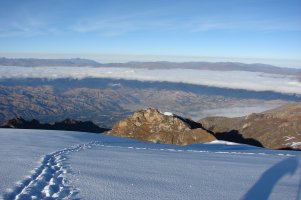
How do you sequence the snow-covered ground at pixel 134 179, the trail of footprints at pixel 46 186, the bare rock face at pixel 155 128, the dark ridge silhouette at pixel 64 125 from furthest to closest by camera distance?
the dark ridge silhouette at pixel 64 125 < the bare rock face at pixel 155 128 < the snow-covered ground at pixel 134 179 < the trail of footprints at pixel 46 186

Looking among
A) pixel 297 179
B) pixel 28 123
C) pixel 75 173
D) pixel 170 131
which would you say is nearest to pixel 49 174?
pixel 75 173

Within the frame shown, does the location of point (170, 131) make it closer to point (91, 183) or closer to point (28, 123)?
point (28, 123)

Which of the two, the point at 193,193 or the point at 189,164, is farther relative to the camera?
the point at 189,164

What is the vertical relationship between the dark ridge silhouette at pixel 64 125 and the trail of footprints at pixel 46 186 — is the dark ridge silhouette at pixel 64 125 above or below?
below

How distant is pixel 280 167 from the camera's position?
22.5m

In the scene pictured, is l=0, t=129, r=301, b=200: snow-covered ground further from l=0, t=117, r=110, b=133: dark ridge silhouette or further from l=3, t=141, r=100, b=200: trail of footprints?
l=0, t=117, r=110, b=133: dark ridge silhouette

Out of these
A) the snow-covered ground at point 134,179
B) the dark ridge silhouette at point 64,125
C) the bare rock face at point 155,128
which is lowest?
the dark ridge silhouette at point 64,125

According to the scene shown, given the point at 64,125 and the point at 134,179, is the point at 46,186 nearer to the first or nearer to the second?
the point at 134,179

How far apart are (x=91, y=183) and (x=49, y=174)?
2.59m

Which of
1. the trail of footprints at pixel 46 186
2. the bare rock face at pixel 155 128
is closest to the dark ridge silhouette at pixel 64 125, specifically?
the bare rock face at pixel 155 128

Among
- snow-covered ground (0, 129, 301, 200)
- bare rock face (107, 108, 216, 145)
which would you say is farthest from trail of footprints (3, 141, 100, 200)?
bare rock face (107, 108, 216, 145)

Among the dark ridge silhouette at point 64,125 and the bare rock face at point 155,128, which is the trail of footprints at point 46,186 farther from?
the dark ridge silhouette at point 64,125

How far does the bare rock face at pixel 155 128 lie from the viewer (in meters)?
138

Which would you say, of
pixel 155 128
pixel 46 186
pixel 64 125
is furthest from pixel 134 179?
pixel 64 125
